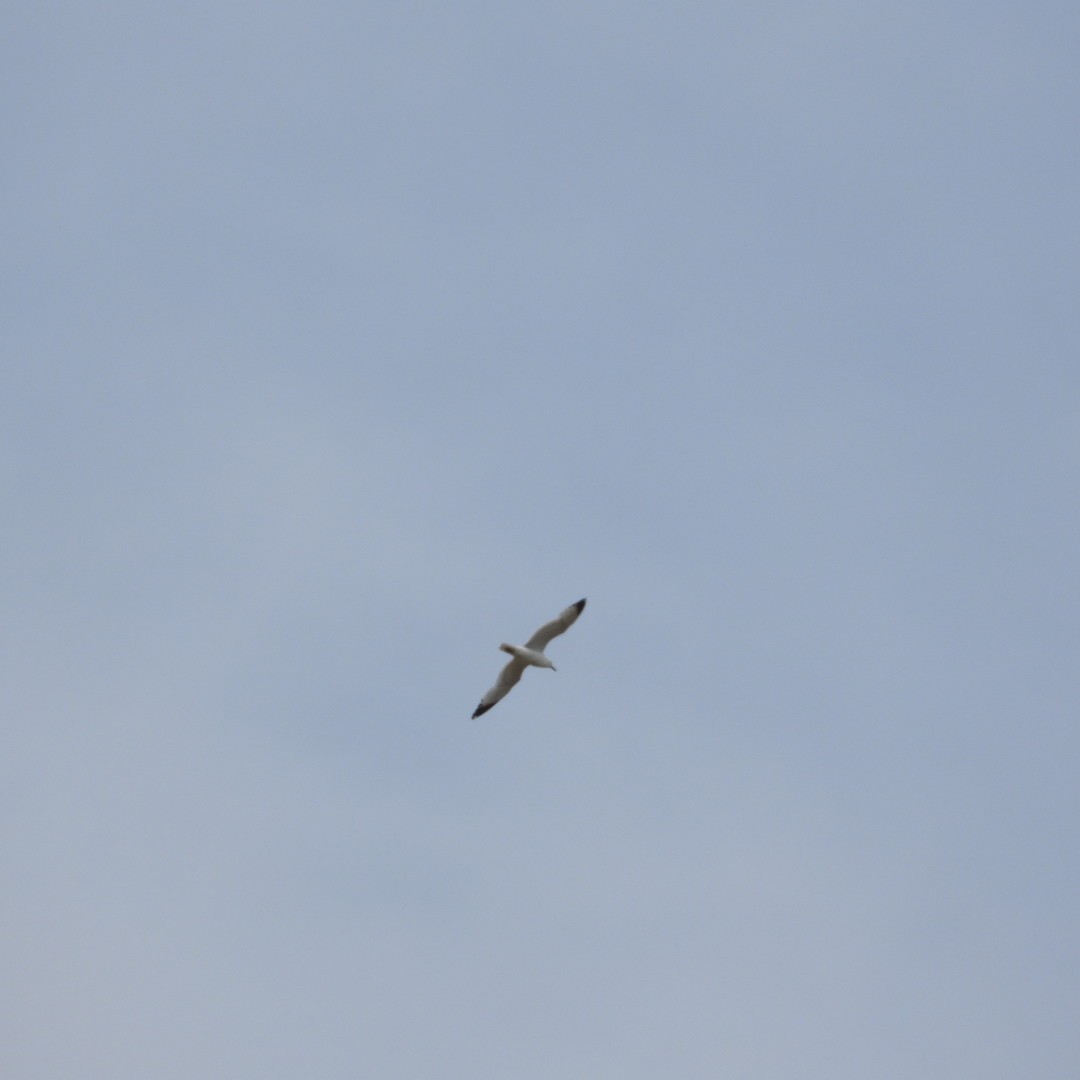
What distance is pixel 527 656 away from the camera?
4572cm

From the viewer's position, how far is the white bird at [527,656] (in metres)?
45.7

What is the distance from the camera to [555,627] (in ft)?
152

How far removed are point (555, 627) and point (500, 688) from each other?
276cm

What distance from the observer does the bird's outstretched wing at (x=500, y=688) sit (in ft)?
154

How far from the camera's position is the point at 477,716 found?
47062 millimetres

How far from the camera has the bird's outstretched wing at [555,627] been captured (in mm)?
45969

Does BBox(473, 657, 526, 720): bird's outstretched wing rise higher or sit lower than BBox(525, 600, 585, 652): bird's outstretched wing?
lower

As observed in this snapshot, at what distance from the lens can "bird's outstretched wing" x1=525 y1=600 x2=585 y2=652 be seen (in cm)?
4597

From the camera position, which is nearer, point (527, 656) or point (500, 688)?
point (527, 656)

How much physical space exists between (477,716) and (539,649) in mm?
2722

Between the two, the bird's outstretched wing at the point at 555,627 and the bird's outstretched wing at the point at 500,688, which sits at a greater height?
the bird's outstretched wing at the point at 555,627

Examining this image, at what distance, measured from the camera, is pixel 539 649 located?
46750mm

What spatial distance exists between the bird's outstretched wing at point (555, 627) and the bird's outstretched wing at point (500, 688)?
87 centimetres

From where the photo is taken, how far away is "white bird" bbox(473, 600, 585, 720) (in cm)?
4572
